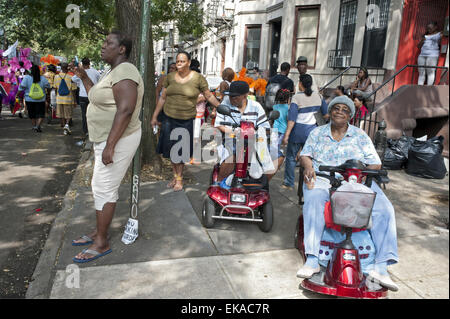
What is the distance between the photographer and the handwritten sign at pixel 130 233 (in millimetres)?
4117

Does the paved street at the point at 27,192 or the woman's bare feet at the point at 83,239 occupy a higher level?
the woman's bare feet at the point at 83,239

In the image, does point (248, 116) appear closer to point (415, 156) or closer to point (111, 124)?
point (111, 124)

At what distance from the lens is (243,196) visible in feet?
14.6

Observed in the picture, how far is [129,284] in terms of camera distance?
3.32 m

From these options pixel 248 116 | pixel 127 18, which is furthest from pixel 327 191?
pixel 127 18

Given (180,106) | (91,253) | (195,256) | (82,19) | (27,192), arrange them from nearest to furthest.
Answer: (91,253) → (195,256) → (180,106) → (27,192) → (82,19)

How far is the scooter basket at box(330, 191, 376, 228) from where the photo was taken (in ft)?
9.80

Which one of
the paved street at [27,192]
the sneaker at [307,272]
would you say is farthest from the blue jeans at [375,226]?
the paved street at [27,192]

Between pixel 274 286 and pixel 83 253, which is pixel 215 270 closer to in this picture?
pixel 274 286

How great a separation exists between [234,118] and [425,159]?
432 centimetres

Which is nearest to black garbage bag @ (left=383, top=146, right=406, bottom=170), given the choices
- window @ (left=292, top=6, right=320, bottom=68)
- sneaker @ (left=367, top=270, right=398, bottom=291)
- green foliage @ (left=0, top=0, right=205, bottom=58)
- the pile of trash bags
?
the pile of trash bags

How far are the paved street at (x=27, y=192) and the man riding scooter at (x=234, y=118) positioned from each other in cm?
226

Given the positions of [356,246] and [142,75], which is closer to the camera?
[356,246]

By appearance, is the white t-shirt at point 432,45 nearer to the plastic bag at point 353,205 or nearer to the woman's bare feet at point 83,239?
the plastic bag at point 353,205
